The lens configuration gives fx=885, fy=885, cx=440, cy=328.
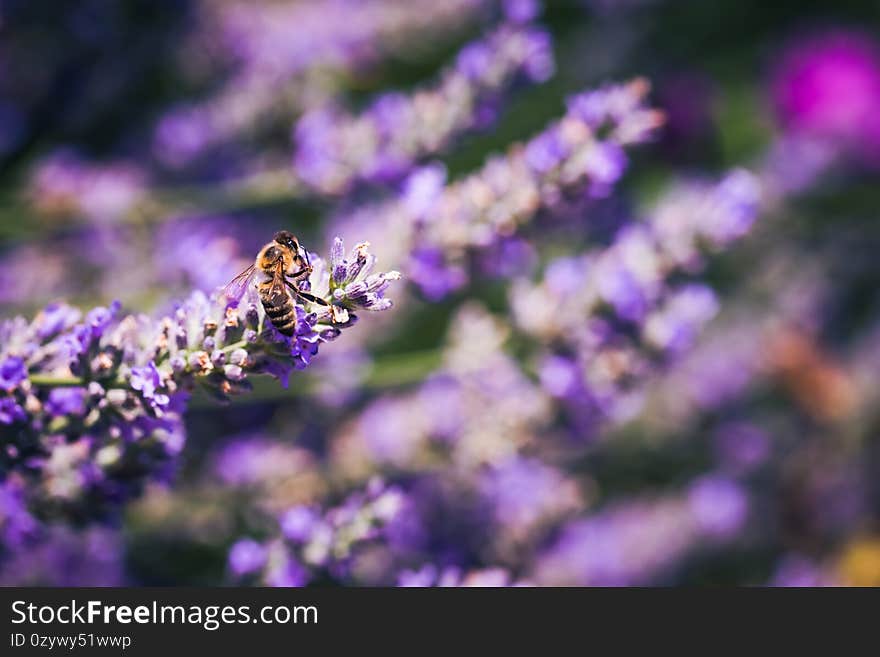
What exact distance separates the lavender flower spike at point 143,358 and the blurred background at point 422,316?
0.67 ft

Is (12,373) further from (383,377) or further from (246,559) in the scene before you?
(383,377)

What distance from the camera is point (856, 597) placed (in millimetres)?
1286

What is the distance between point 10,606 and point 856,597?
1.14 m

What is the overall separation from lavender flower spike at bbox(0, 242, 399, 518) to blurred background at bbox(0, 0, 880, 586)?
20cm

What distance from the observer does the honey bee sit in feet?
2.58

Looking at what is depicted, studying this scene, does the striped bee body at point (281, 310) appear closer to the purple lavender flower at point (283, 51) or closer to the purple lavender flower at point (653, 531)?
the purple lavender flower at point (283, 51)

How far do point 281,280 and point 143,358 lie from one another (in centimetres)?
15

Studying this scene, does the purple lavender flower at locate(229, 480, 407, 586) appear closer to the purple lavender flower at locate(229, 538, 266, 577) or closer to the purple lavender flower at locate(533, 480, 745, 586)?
the purple lavender flower at locate(229, 538, 266, 577)

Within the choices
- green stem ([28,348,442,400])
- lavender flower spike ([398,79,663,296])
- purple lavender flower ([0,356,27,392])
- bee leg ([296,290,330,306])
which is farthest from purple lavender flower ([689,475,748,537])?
purple lavender flower ([0,356,27,392])

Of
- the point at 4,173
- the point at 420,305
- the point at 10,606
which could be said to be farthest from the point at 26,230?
the point at 420,305

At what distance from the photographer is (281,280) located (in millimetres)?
847

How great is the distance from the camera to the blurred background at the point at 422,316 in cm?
129

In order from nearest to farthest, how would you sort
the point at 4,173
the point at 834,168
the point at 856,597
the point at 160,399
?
1. the point at 160,399
2. the point at 856,597
3. the point at 4,173
4. the point at 834,168

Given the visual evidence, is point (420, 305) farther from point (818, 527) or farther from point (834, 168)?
point (834, 168)
